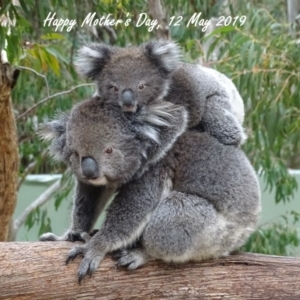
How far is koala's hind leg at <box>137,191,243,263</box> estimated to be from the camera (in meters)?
2.62

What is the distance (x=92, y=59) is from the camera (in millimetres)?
3250

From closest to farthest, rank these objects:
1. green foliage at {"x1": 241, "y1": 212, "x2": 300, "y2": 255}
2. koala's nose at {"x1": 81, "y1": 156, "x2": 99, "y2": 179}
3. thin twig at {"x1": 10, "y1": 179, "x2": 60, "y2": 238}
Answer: koala's nose at {"x1": 81, "y1": 156, "x2": 99, "y2": 179}, green foliage at {"x1": 241, "y1": 212, "x2": 300, "y2": 255}, thin twig at {"x1": 10, "y1": 179, "x2": 60, "y2": 238}

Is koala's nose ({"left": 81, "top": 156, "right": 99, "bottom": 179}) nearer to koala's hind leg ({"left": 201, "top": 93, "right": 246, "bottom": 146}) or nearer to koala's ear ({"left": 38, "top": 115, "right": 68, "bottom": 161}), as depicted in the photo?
koala's ear ({"left": 38, "top": 115, "right": 68, "bottom": 161})

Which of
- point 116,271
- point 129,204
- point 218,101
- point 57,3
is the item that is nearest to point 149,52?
point 218,101

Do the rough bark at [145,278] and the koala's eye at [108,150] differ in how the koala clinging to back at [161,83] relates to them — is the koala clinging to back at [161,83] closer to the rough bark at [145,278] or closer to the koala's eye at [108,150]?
the koala's eye at [108,150]

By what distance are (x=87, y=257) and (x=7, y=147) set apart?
4.31 ft

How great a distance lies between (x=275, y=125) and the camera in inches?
170

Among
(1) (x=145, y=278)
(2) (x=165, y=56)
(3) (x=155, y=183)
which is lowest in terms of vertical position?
(1) (x=145, y=278)

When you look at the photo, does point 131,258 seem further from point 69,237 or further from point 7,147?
point 7,147

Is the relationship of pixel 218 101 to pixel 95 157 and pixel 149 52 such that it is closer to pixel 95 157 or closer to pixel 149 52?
pixel 149 52

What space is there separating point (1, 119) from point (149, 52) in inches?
38.2

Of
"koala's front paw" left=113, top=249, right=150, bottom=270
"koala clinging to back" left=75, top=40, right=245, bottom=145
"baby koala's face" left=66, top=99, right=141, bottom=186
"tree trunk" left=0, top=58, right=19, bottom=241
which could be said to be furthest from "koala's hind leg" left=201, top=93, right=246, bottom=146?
"tree trunk" left=0, top=58, right=19, bottom=241

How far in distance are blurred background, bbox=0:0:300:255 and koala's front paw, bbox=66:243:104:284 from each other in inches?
49.0

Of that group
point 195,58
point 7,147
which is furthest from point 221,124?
point 195,58
